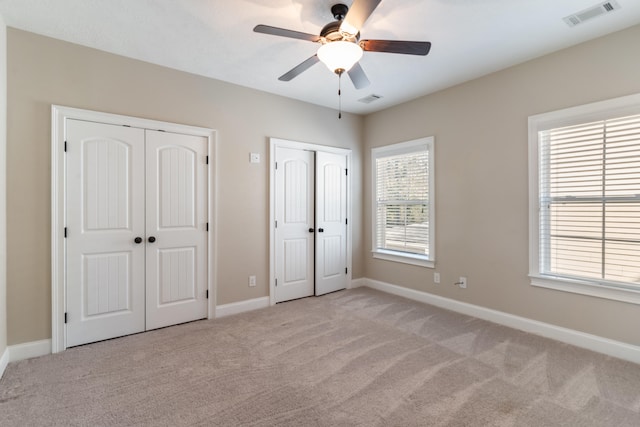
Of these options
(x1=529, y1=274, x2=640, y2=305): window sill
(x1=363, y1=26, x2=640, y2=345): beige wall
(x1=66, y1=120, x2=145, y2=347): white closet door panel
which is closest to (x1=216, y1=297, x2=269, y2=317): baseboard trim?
(x1=66, y1=120, x2=145, y2=347): white closet door panel

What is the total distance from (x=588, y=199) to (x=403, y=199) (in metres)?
2.07

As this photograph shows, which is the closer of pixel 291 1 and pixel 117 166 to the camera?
pixel 291 1

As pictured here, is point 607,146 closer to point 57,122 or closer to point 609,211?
point 609,211

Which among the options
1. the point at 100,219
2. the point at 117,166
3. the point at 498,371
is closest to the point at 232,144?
the point at 117,166

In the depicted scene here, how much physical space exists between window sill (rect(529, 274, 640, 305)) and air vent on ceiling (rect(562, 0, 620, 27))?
86.2 inches

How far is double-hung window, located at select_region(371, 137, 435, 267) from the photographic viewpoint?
4145 mm

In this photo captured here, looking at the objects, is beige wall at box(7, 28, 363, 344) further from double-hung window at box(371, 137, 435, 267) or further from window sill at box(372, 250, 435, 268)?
window sill at box(372, 250, 435, 268)

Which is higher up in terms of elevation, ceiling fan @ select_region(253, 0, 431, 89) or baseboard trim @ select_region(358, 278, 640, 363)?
ceiling fan @ select_region(253, 0, 431, 89)

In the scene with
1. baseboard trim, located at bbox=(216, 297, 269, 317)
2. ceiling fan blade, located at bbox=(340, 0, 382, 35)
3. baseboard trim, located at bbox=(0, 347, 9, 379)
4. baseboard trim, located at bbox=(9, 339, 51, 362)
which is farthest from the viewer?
baseboard trim, located at bbox=(216, 297, 269, 317)

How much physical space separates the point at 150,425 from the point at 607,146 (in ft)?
13.2

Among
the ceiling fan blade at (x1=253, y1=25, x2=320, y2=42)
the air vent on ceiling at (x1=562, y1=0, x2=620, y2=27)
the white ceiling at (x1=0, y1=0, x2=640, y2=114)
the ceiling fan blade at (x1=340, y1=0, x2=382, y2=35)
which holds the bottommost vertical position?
the ceiling fan blade at (x1=340, y1=0, x2=382, y2=35)

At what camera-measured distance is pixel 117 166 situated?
9.89 ft

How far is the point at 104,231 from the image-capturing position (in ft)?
9.71

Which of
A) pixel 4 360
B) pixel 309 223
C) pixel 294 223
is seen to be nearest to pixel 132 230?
pixel 4 360
